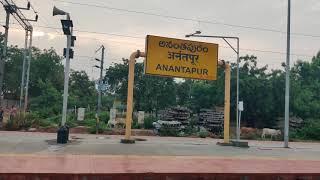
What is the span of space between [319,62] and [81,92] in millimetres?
33642

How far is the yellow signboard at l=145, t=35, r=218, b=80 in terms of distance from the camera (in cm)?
2236

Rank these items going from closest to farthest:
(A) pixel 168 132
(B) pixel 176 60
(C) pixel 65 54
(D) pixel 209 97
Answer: (C) pixel 65 54
(B) pixel 176 60
(A) pixel 168 132
(D) pixel 209 97

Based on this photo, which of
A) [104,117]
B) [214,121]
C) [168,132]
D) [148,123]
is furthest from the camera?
[104,117]

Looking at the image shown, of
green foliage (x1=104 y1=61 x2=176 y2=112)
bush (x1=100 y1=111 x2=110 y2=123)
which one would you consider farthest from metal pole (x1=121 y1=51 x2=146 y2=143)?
green foliage (x1=104 y1=61 x2=176 y2=112)

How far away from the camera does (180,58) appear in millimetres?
22938

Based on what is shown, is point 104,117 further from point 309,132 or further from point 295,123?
point 309,132

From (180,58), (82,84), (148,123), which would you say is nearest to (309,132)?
(148,123)

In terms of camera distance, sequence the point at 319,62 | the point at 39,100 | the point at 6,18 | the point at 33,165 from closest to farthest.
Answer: the point at 33,165
the point at 6,18
the point at 39,100
the point at 319,62

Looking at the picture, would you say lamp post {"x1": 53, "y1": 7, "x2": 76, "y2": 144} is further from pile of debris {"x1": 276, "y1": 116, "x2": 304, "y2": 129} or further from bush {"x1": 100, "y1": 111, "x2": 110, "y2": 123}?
pile of debris {"x1": 276, "y1": 116, "x2": 304, "y2": 129}

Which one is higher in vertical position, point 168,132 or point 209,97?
point 209,97

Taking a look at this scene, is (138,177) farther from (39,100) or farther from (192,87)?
(39,100)

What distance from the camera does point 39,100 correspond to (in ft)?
182

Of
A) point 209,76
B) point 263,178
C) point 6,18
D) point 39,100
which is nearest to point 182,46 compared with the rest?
point 209,76

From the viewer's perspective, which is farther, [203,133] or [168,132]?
[203,133]
